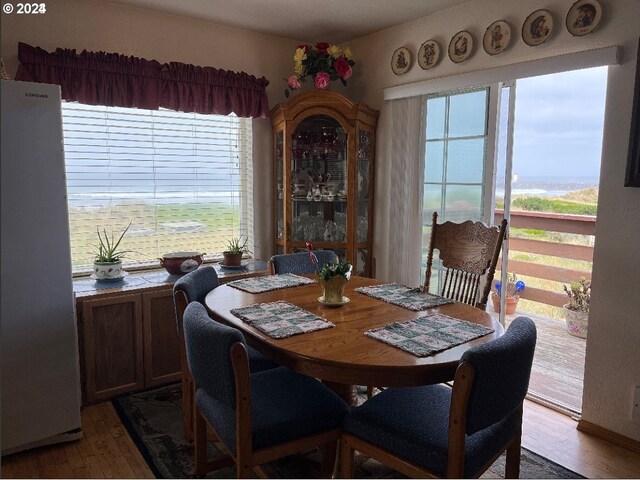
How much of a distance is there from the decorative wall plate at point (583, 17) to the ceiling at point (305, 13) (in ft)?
2.37

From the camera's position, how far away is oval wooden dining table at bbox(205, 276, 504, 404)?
4.78 feet

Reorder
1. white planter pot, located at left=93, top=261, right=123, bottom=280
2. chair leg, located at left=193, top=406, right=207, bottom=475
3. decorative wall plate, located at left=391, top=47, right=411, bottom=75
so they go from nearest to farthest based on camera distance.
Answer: chair leg, located at left=193, top=406, right=207, bottom=475 < white planter pot, located at left=93, top=261, right=123, bottom=280 < decorative wall plate, located at left=391, top=47, right=411, bottom=75

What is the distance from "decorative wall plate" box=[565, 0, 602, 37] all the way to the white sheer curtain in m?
1.08

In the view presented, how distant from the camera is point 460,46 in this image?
116 inches

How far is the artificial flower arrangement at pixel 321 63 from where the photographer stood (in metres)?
3.42

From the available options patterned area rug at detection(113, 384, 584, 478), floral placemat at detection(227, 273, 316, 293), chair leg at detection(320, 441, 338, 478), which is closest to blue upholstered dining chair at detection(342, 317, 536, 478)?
chair leg at detection(320, 441, 338, 478)

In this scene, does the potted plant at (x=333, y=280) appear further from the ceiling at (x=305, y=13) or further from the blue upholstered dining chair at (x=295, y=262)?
the ceiling at (x=305, y=13)

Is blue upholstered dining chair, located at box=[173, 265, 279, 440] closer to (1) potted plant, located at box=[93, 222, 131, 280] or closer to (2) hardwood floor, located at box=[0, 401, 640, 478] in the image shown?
(2) hardwood floor, located at box=[0, 401, 640, 478]

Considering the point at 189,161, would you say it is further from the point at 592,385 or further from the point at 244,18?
the point at 592,385

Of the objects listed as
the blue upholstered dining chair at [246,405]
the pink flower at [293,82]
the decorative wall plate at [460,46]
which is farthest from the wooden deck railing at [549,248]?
the blue upholstered dining chair at [246,405]

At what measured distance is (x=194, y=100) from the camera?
127 inches

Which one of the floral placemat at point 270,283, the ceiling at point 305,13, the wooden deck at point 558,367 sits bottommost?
the wooden deck at point 558,367

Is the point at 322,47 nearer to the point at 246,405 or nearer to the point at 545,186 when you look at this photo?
the point at 246,405

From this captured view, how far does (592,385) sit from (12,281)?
289cm
